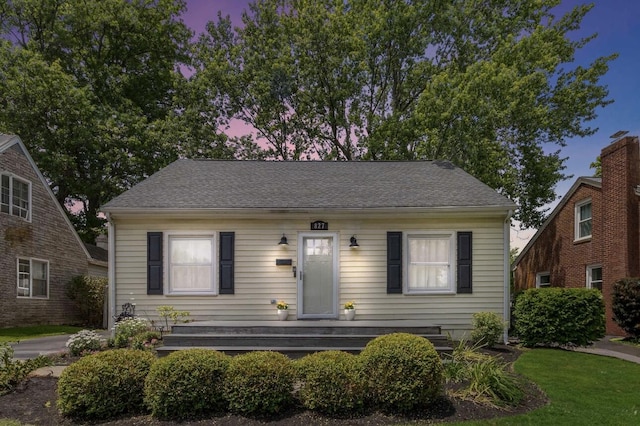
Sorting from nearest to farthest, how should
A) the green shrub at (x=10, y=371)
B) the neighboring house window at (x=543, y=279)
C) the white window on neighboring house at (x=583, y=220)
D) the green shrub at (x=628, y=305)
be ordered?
the green shrub at (x=10, y=371) → the green shrub at (x=628, y=305) → the white window on neighboring house at (x=583, y=220) → the neighboring house window at (x=543, y=279)

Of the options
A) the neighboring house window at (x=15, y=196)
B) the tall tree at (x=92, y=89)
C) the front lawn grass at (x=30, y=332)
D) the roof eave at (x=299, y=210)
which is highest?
the tall tree at (x=92, y=89)

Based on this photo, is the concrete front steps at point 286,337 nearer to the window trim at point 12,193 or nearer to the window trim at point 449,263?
the window trim at point 449,263

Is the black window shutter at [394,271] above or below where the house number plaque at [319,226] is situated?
below

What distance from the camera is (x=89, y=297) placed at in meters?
17.0

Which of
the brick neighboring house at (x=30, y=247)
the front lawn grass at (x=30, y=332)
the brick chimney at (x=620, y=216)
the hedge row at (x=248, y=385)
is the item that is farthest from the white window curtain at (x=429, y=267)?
the brick neighboring house at (x=30, y=247)

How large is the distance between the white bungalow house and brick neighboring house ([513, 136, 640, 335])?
20.5 ft

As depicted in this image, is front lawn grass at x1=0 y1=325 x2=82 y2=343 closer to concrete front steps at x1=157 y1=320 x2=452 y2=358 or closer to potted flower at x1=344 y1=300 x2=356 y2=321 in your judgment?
concrete front steps at x1=157 y1=320 x2=452 y2=358

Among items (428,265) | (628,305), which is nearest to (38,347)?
(428,265)

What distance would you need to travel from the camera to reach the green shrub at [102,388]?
17.3 feet

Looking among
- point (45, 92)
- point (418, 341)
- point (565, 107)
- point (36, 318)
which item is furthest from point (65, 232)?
point (565, 107)

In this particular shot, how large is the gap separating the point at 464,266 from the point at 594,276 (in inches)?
331

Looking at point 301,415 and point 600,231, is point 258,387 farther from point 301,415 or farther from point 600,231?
point 600,231

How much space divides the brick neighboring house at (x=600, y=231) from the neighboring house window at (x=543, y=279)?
46 millimetres

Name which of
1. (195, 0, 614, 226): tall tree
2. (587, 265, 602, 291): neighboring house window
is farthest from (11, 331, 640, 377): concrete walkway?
(195, 0, 614, 226): tall tree
